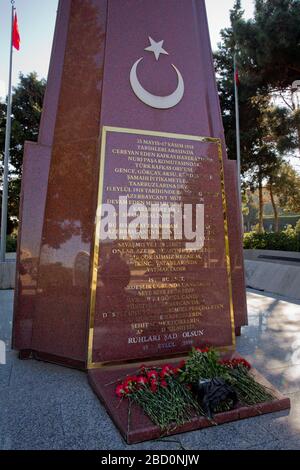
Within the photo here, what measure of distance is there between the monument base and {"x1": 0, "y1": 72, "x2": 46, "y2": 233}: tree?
22319 mm

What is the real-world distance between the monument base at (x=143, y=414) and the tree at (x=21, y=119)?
22.3 m

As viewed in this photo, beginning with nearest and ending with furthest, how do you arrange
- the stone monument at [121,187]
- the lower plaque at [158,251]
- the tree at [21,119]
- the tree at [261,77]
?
1. the lower plaque at [158,251]
2. the stone monument at [121,187]
3. the tree at [261,77]
4. the tree at [21,119]

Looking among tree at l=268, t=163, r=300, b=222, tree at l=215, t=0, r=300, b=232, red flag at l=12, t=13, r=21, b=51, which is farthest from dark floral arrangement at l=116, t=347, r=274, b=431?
tree at l=268, t=163, r=300, b=222

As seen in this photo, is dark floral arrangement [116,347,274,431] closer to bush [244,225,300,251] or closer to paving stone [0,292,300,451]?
paving stone [0,292,300,451]

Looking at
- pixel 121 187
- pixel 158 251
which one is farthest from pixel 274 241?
pixel 121 187

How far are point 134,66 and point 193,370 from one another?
3.34 metres

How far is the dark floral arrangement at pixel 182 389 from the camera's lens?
2.73m

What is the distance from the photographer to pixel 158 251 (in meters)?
3.92

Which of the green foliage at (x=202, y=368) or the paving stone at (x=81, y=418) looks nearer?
the paving stone at (x=81, y=418)

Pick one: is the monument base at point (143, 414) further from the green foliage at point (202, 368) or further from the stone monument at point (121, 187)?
the stone monument at point (121, 187)

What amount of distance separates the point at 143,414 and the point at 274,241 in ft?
54.5

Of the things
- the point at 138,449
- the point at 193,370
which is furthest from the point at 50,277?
the point at 138,449

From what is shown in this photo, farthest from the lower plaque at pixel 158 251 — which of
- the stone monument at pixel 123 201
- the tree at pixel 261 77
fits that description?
the tree at pixel 261 77

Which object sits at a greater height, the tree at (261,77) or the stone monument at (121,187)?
the tree at (261,77)
